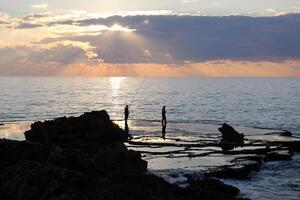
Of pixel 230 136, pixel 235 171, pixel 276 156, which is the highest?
pixel 230 136

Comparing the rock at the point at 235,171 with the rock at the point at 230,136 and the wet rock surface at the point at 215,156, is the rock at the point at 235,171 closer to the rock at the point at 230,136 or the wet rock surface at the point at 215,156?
the wet rock surface at the point at 215,156

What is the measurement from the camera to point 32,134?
42.1m

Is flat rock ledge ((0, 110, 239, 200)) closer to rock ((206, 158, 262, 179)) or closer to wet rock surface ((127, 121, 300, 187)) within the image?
rock ((206, 158, 262, 179))

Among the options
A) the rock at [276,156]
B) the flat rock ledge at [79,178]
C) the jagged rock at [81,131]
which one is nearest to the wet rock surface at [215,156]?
the rock at [276,156]

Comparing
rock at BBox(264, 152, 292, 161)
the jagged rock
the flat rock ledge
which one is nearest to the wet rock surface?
rock at BBox(264, 152, 292, 161)

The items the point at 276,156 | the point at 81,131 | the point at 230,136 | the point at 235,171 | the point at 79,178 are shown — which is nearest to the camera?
the point at 79,178

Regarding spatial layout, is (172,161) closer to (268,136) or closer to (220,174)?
(220,174)

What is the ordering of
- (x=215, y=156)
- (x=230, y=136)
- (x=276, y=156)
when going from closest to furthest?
(x=276, y=156) < (x=215, y=156) < (x=230, y=136)

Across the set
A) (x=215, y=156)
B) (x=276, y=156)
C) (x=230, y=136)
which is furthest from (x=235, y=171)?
(x=230, y=136)

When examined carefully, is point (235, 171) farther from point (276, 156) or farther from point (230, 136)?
point (230, 136)

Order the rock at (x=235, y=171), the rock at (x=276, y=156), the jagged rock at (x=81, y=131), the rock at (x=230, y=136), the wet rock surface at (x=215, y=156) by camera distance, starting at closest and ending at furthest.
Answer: the rock at (x=235, y=171) < the wet rock surface at (x=215, y=156) < the rock at (x=276, y=156) < the jagged rock at (x=81, y=131) < the rock at (x=230, y=136)

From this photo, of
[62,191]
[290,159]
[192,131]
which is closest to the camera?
[62,191]

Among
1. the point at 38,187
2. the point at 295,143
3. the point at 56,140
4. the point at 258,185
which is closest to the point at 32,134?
the point at 56,140

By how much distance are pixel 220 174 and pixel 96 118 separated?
47.6ft
